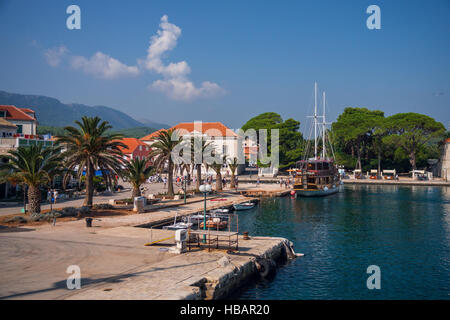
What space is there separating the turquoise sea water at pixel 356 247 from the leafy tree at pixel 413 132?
126ft

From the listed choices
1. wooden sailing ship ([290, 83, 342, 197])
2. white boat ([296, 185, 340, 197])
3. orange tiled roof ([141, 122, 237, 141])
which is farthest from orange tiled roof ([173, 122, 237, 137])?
white boat ([296, 185, 340, 197])

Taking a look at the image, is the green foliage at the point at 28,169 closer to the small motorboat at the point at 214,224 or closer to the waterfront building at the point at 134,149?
the small motorboat at the point at 214,224

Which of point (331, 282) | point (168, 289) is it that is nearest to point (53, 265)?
point (168, 289)

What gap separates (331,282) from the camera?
19.1 meters

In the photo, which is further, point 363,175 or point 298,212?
point 363,175

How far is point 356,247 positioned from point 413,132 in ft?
232

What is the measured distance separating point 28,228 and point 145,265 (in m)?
12.2

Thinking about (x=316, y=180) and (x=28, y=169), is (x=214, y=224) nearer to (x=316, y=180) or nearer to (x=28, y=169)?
(x=28, y=169)

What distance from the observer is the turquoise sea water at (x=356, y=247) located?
18.0 m

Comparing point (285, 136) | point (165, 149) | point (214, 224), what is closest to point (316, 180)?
point (165, 149)
